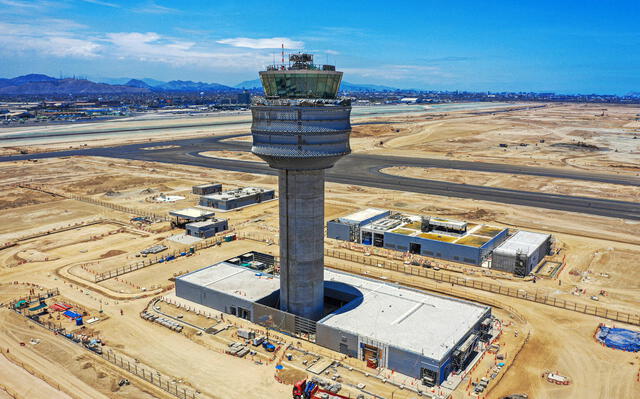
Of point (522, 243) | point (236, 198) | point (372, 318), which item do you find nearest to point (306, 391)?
point (372, 318)

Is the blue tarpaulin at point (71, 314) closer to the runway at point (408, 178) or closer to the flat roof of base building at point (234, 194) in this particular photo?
the flat roof of base building at point (234, 194)

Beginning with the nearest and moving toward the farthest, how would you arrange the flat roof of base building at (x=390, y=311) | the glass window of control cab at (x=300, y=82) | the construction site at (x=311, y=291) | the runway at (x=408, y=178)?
1. the construction site at (x=311, y=291)
2. the glass window of control cab at (x=300, y=82)
3. the flat roof of base building at (x=390, y=311)
4. the runway at (x=408, y=178)

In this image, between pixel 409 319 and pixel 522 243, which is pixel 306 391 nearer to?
pixel 409 319

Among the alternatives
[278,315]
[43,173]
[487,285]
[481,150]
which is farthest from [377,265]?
[481,150]

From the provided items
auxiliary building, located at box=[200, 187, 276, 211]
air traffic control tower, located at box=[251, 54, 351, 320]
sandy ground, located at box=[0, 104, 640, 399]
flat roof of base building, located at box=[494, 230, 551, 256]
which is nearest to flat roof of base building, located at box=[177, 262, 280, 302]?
sandy ground, located at box=[0, 104, 640, 399]

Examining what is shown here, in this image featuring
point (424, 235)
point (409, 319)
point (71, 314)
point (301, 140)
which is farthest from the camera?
point (424, 235)

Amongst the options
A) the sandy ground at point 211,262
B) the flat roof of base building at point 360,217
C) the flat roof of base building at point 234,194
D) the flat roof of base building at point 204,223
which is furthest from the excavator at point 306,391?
the flat roof of base building at point 234,194

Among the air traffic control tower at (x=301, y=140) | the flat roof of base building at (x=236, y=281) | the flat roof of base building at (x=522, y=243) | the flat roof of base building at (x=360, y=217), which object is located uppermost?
the air traffic control tower at (x=301, y=140)
